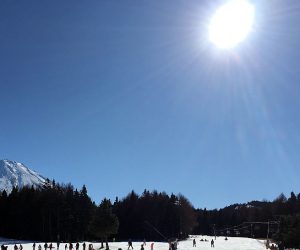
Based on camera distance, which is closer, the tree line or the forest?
the forest

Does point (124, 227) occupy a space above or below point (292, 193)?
below

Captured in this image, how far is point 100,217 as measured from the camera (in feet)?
248

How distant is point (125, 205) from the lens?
113500 mm

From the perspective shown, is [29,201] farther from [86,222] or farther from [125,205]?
[125,205]

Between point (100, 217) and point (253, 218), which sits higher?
point (253, 218)

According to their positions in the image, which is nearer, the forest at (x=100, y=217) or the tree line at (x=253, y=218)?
the forest at (x=100, y=217)

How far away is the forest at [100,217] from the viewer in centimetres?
7625

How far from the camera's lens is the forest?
76250 millimetres

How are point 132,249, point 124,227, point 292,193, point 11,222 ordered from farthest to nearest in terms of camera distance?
point 292,193, point 124,227, point 11,222, point 132,249

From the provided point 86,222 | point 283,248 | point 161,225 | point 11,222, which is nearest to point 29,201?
point 11,222

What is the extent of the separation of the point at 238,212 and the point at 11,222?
79083 millimetres

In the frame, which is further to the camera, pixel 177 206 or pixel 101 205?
pixel 177 206

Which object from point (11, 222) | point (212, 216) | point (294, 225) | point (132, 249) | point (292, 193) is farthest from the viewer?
point (212, 216)

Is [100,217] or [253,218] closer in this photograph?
[100,217]
